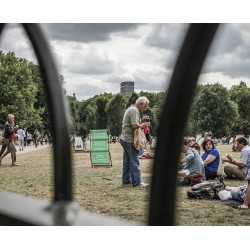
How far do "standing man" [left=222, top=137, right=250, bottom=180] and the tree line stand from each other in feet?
30.6

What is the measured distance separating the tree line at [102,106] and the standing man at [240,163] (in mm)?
9312

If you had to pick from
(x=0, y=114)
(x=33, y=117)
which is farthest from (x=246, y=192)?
(x=33, y=117)

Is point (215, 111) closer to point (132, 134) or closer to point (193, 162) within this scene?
point (193, 162)

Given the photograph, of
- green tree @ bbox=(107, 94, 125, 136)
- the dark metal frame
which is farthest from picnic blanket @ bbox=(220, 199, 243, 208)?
green tree @ bbox=(107, 94, 125, 136)

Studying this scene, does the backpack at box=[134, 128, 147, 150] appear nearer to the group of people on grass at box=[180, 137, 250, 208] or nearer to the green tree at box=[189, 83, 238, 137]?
the group of people on grass at box=[180, 137, 250, 208]

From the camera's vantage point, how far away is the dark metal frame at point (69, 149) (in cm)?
32

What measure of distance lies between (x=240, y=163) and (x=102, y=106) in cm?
7240

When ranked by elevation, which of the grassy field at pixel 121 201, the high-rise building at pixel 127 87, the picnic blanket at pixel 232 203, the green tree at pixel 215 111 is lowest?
the grassy field at pixel 121 201

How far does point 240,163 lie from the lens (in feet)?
25.1

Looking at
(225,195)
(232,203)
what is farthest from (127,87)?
(232,203)

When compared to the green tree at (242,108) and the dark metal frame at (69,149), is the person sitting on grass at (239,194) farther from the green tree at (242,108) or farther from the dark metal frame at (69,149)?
the green tree at (242,108)

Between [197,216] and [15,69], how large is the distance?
3885 cm

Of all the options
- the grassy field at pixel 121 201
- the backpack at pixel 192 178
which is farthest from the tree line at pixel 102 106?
the backpack at pixel 192 178

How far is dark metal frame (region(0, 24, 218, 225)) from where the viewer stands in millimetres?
324
